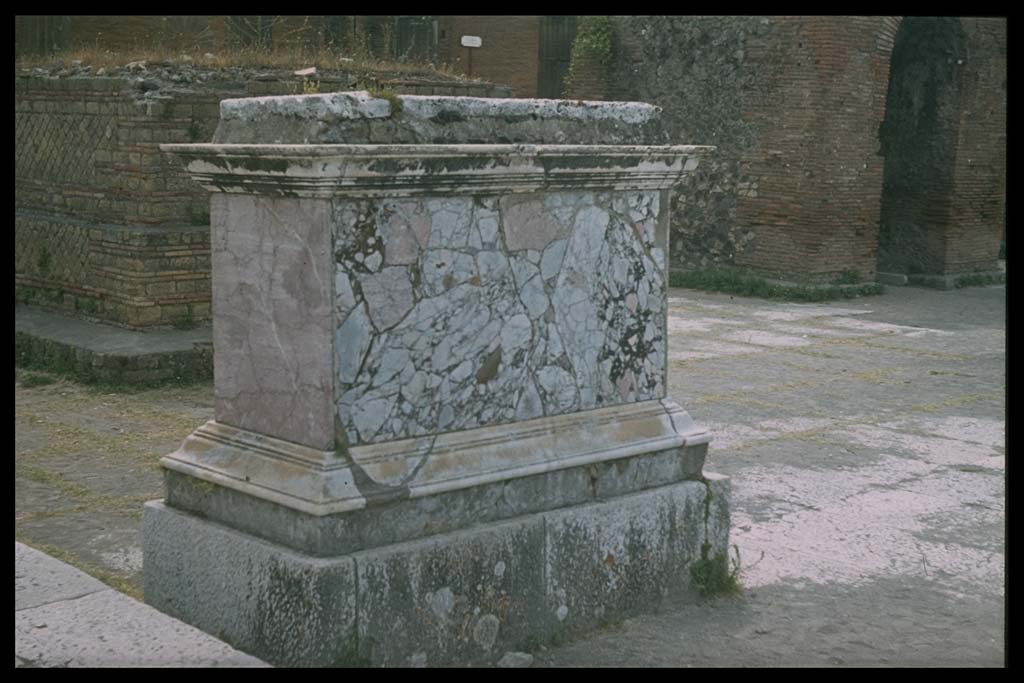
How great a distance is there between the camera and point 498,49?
2019cm

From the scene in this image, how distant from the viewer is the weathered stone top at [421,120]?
10.4 feet

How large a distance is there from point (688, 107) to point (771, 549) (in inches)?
366

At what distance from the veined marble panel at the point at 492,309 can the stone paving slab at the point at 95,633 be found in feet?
2.02

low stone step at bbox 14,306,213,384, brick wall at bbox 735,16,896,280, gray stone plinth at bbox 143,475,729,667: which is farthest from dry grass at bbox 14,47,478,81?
gray stone plinth at bbox 143,475,729,667

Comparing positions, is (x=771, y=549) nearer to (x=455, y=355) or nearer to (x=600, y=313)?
(x=600, y=313)

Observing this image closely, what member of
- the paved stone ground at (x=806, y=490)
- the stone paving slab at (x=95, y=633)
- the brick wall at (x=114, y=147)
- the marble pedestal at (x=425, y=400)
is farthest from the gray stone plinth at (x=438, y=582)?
the brick wall at (x=114, y=147)

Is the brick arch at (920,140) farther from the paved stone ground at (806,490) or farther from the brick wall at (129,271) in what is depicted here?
the brick wall at (129,271)

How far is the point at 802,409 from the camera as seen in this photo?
6.91 metres

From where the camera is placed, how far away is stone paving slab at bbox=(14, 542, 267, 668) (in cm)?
279

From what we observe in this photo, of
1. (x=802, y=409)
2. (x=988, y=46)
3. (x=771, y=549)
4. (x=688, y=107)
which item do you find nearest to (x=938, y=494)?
(x=771, y=549)

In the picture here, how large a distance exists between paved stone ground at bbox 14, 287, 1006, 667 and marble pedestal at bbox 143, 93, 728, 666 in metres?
0.34

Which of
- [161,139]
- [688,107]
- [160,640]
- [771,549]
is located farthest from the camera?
[688,107]

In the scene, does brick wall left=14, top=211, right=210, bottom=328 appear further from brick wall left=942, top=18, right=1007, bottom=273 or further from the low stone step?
brick wall left=942, top=18, right=1007, bottom=273

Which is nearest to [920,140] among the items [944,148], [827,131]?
[944,148]
